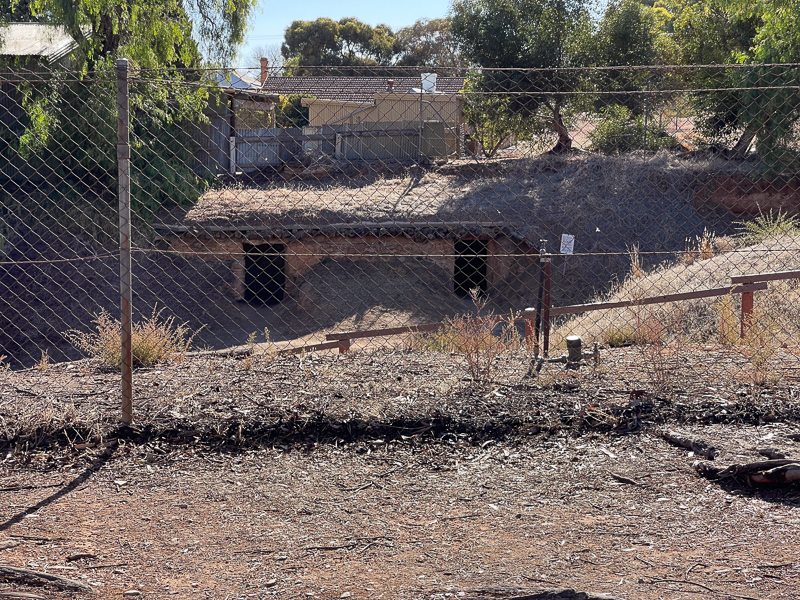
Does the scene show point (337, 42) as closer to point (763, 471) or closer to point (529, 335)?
point (529, 335)

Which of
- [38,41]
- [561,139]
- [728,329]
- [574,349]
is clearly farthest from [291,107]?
[574,349]

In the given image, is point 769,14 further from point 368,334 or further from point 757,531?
point 757,531

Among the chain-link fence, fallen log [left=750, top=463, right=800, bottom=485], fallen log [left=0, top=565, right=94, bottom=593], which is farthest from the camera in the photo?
the chain-link fence

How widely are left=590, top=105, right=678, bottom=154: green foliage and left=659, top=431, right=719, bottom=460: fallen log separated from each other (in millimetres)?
13749

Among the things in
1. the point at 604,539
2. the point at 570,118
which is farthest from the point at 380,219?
the point at 604,539

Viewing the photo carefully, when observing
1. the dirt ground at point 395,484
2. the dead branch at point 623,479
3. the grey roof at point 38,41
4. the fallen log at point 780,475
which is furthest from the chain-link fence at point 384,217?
the fallen log at point 780,475

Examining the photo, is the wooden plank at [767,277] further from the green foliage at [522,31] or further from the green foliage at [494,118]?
the green foliage at [522,31]

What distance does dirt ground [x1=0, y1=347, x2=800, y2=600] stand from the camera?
254 centimetres

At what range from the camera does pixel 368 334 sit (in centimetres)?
631

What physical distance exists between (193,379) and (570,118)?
1486cm

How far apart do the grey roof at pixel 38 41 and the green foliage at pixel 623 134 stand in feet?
40.2

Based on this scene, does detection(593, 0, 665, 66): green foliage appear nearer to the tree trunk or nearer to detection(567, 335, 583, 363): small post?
the tree trunk

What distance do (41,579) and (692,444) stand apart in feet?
9.78

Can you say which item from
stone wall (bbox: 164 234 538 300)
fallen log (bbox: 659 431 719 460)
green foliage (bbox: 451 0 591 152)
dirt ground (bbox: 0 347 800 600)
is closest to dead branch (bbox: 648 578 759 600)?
dirt ground (bbox: 0 347 800 600)
